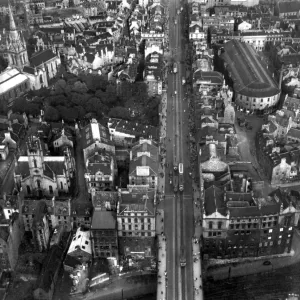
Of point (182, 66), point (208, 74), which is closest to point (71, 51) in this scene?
point (182, 66)

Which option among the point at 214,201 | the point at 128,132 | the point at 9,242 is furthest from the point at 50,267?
the point at 128,132

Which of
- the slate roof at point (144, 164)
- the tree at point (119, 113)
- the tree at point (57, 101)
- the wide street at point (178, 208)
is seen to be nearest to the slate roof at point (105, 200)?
the slate roof at point (144, 164)

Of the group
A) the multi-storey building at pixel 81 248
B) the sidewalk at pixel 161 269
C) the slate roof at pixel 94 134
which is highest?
the slate roof at pixel 94 134

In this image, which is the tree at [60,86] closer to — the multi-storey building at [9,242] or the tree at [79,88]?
the tree at [79,88]

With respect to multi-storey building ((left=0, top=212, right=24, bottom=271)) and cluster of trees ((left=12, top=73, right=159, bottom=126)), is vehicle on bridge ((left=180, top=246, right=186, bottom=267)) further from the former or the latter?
cluster of trees ((left=12, top=73, right=159, bottom=126))

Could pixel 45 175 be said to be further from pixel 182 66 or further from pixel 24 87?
pixel 182 66

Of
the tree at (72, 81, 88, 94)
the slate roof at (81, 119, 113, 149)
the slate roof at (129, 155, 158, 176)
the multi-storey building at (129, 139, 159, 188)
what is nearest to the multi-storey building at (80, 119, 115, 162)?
the slate roof at (81, 119, 113, 149)
